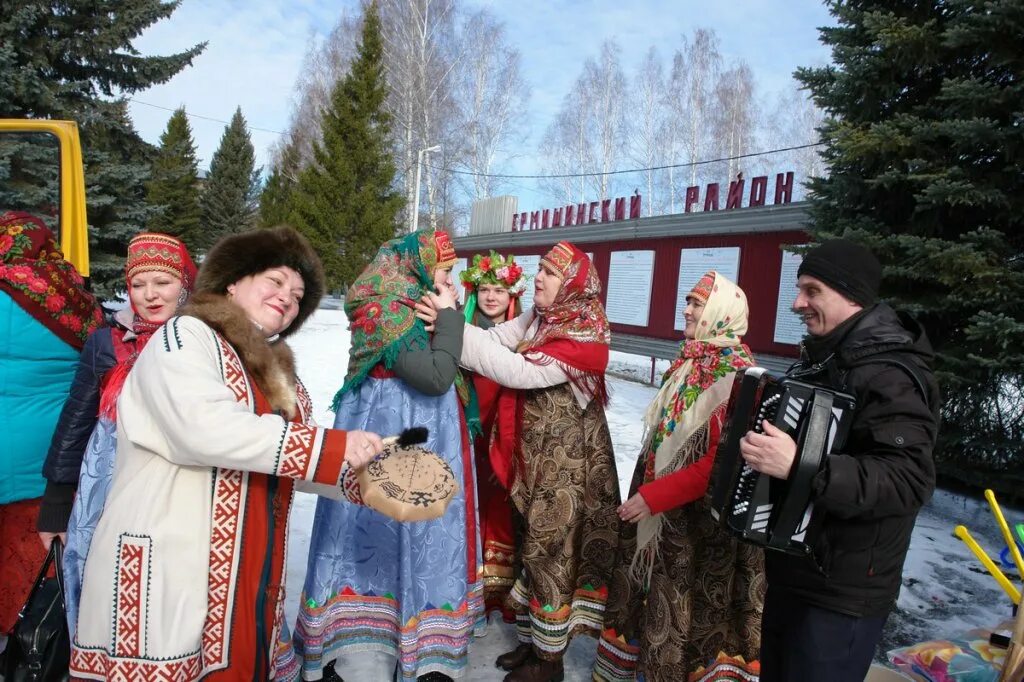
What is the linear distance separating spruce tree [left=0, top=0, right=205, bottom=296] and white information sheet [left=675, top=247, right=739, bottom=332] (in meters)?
9.08

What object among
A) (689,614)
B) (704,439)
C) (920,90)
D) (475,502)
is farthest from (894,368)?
(920,90)

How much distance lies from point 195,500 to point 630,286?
1114 centimetres

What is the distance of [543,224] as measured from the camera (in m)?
16.0

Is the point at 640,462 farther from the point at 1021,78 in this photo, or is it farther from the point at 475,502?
the point at 1021,78

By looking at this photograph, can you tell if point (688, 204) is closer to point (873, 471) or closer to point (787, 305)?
point (787, 305)

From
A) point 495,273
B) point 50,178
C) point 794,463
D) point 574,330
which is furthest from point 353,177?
point 794,463

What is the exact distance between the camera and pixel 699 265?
34.5ft

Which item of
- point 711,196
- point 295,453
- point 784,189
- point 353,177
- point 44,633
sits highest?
point 353,177

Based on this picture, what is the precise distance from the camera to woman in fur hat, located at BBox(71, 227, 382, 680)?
149 centimetres

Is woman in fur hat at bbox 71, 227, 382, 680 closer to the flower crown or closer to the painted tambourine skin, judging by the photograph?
the painted tambourine skin

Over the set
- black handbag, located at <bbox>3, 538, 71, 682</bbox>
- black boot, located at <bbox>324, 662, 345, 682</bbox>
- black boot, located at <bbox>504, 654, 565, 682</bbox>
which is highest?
black handbag, located at <bbox>3, 538, 71, 682</bbox>

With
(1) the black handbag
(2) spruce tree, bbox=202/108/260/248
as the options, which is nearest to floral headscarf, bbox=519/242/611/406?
(1) the black handbag

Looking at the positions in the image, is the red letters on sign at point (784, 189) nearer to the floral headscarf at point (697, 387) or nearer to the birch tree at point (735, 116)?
the floral headscarf at point (697, 387)

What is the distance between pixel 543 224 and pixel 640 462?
13606 millimetres
